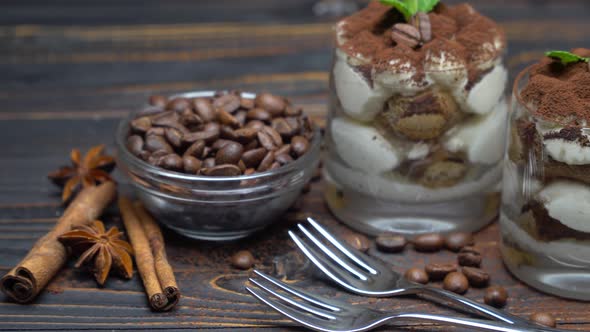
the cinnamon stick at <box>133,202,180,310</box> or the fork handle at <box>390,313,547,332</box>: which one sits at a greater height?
the fork handle at <box>390,313,547,332</box>

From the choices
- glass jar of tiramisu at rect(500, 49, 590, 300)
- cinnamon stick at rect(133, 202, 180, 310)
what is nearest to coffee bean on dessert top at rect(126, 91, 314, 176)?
cinnamon stick at rect(133, 202, 180, 310)

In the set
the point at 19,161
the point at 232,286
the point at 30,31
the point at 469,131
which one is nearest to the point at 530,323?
the point at 469,131

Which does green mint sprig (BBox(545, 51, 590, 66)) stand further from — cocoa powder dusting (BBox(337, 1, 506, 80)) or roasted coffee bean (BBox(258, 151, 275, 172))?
roasted coffee bean (BBox(258, 151, 275, 172))

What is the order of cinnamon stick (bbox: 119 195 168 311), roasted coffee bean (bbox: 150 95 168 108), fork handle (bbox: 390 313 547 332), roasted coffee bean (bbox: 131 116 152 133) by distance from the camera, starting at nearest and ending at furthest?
fork handle (bbox: 390 313 547 332)
cinnamon stick (bbox: 119 195 168 311)
roasted coffee bean (bbox: 131 116 152 133)
roasted coffee bean (bbox: 150 95 168 108)

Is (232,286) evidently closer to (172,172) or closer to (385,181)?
(172,172)

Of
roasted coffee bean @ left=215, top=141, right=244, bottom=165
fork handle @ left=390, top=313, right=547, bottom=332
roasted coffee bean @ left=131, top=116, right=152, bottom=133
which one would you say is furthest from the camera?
roasted coffee bean @ left=131, top=116, right=152, bottom=133

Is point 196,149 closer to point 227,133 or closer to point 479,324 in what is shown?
point 227,133
